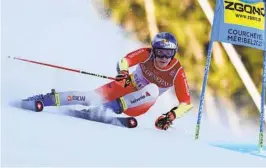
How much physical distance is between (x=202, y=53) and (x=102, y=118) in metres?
0.63

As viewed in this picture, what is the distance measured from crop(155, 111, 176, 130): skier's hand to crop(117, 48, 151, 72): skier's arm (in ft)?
1.02

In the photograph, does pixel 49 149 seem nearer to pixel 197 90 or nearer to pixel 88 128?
pixel 88 128

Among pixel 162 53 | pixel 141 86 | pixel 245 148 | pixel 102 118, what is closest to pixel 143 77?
pixel 141 86

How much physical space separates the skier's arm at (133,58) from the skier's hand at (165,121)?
12.3 inches

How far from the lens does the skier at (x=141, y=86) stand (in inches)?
128

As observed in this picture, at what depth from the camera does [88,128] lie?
127 inches

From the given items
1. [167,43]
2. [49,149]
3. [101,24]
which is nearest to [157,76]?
[167,43]

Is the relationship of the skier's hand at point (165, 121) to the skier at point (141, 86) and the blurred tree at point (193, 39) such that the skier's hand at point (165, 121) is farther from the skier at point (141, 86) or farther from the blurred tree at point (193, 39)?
the blurred tree at point (193, 39)

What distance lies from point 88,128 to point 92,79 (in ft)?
0.83

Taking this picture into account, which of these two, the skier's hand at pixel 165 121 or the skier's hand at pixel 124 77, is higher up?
the skier's hand at pixel 124 77

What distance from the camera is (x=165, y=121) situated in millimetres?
3287

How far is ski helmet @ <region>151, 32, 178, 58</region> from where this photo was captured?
3.27m

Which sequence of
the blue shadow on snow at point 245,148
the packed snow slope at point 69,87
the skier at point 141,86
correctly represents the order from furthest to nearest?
the blue shadow on snow at point 245,148
the skier at point 141,86
the packed snow slope at point 69,87

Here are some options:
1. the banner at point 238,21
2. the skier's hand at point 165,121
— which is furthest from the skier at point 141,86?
the banner at point 238,21
